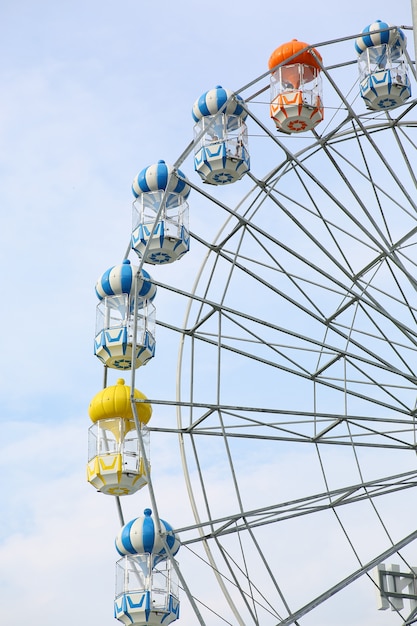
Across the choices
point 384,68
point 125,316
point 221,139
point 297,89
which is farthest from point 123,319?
point 384,68

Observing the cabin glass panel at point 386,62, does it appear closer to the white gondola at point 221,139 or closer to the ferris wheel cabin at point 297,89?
the ferris wheel cabin at point 297,89

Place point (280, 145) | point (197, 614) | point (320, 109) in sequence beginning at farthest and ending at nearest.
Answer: point (320, 109), point (280, 145), point (197, 614)

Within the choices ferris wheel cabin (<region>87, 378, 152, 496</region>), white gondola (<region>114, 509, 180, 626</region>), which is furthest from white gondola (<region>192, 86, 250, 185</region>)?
white gondola (<region>114, 509, 180, 626</region>)

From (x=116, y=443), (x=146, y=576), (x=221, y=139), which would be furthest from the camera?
(x=221, y=139)

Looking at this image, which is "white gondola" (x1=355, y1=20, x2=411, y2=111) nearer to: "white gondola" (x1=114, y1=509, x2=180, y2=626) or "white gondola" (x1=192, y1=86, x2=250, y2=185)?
"white gondola" (x1=192, y1=86, x2=250, y2=185)

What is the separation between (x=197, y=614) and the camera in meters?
19.9

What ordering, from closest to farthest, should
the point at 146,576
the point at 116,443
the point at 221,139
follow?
the point at 146,576 < the point at 116,443 < the point at 221,139

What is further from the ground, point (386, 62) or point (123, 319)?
point (386, 62)

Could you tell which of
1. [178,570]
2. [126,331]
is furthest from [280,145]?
[178,570]

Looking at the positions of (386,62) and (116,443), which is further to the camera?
(386,62)

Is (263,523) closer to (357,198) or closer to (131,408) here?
(131,408)

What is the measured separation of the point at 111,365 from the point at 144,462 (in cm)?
263

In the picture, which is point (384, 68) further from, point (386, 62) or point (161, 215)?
point (161, 215)

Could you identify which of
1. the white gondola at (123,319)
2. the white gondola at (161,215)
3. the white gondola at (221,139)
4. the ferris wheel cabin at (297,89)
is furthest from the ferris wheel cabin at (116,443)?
the ferris wheel cabin at (297,89)
